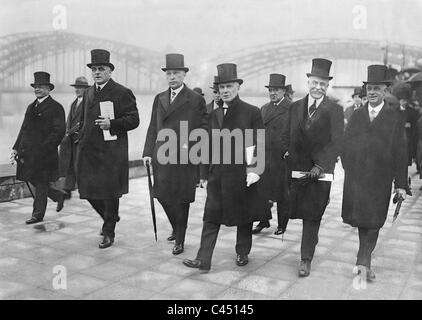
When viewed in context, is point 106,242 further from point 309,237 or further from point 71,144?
point 309,237

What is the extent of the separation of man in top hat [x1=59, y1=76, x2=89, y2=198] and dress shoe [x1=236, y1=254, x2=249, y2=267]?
→ 209cm

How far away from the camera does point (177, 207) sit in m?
4.61

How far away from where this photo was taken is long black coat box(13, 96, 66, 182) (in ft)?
18.5

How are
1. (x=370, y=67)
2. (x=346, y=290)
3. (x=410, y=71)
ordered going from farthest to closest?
(x=410, y=71), (x=370, y=67), (x=346, y=290)

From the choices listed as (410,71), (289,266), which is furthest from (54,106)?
(410,71)

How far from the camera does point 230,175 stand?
4.07 m

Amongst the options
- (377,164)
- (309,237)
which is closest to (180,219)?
(309,237)

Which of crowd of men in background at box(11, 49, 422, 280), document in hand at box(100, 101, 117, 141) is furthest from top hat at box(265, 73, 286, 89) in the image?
document in hand at box(100, 101, 117, 141)

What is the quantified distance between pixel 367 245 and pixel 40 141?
12.5 feet

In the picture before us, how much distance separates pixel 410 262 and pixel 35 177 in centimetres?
412

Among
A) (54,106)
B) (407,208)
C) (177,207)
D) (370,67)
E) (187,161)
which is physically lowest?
(407,208)

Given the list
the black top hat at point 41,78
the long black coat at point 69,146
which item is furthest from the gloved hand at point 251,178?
the black top hat at point 41,78
